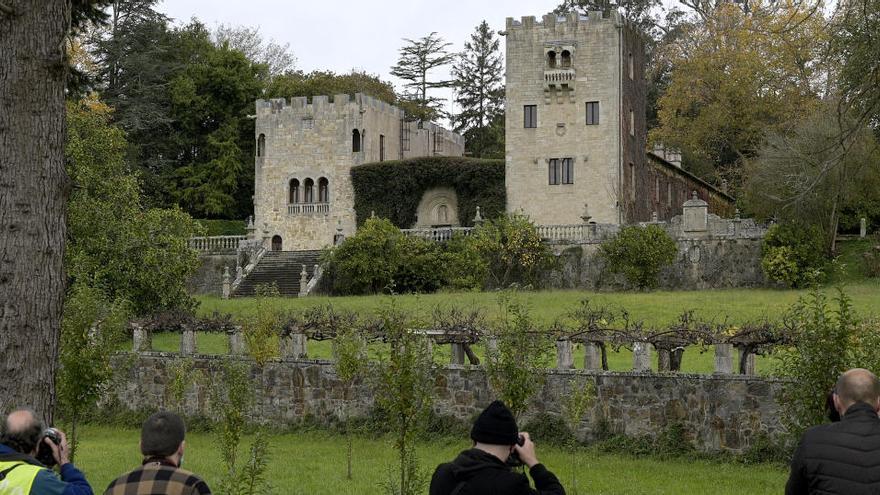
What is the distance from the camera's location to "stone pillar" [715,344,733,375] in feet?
55.6

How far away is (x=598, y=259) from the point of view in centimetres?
3725

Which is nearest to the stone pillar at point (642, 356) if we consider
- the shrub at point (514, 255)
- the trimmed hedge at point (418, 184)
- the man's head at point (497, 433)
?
the man's head at point (497, 433)

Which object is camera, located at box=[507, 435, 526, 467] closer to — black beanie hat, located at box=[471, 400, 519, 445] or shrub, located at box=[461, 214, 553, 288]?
black beanie hat, located at box=[471, 400, 519, 445]

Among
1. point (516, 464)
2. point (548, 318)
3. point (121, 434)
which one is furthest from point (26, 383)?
point (548, 318)

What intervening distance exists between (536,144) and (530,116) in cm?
114

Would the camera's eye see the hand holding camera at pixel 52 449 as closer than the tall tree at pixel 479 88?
Yes

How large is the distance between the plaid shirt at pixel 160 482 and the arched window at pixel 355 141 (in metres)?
41.8

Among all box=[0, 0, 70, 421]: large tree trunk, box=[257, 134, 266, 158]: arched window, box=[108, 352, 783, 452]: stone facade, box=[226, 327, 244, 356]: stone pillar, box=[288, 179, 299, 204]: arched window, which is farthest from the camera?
box=[257, 134, 266, 158]: arched window

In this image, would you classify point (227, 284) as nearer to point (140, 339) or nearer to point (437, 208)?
point (437, 208)

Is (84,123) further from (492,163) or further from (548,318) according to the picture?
(492,163)

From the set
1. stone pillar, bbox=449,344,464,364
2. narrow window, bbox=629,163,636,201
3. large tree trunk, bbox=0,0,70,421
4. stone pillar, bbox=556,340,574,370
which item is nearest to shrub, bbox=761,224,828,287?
narrow window, bbox=629,163,636,201

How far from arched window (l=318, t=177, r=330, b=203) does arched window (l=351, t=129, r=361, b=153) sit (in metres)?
1.85

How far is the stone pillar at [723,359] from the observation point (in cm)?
1695

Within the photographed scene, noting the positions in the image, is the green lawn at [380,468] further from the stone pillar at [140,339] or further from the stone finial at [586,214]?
the stone finial at [586,214]
